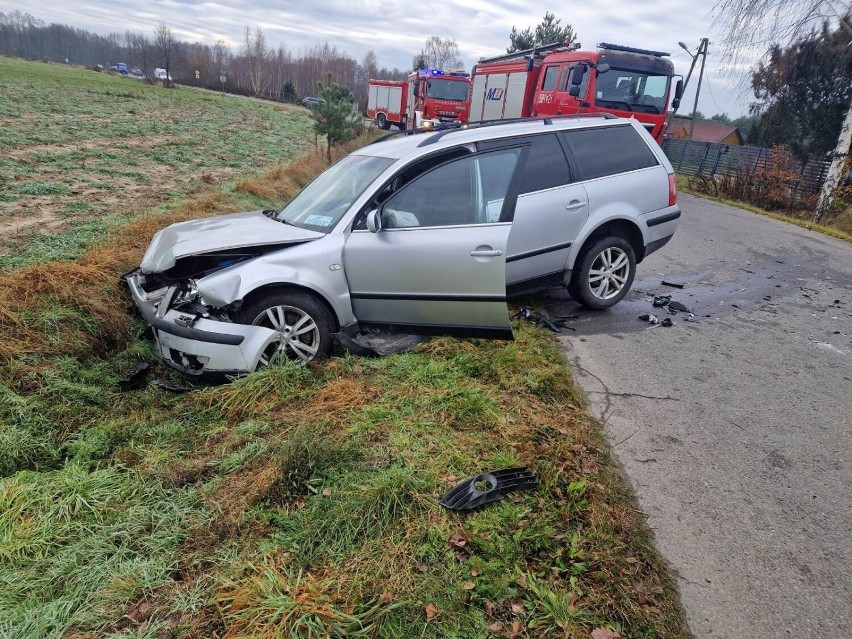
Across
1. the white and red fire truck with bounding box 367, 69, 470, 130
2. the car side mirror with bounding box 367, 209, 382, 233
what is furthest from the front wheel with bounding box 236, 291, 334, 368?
the white and red fire truck with bounding box 367, 69, 470, 130

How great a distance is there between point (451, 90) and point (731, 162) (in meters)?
12.6

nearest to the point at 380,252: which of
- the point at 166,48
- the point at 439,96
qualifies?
the point at 439,96

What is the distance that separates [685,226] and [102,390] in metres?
11.3

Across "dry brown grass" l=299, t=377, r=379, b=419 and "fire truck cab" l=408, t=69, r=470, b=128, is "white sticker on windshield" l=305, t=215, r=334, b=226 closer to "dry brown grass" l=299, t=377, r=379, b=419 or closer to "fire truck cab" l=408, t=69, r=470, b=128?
"dry brown grass" l=299, t=377, r=379, b=419

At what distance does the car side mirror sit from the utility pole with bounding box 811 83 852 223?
16319 mm

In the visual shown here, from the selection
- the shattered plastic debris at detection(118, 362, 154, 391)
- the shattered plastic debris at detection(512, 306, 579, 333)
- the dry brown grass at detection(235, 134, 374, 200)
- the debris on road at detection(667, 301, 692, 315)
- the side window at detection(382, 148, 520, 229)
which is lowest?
the shattered plastic debris at detection(118, 362, 154, 391)

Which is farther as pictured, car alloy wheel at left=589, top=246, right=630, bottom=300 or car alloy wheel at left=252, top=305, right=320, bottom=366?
car alloy wheel at left=589, top=246, right=630, bottom=300

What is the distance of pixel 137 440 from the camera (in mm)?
3572

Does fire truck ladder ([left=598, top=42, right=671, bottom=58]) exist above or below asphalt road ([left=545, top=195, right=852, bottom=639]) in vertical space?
above

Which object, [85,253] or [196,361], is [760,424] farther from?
[85,253]

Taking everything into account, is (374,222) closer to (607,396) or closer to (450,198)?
(450,198)

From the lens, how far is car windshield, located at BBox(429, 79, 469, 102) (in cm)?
2608

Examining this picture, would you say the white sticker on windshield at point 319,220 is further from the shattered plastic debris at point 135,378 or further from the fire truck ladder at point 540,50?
the fire truck ladder at point 540,50

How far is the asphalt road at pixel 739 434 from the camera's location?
2.58 m
